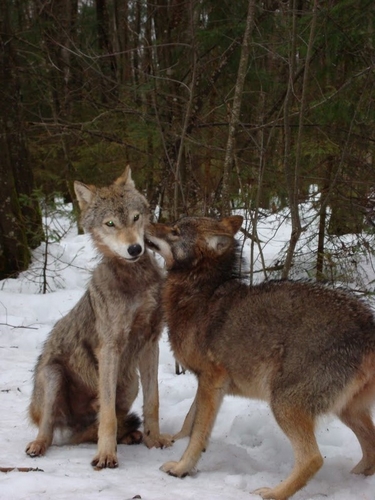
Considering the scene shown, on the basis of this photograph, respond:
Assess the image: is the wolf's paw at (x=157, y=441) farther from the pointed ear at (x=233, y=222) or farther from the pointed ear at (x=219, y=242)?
the pointed ear at (x=233, y=222)

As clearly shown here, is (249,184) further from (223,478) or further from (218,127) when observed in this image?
(223,478)

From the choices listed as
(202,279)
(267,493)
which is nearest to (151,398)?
(202,279)

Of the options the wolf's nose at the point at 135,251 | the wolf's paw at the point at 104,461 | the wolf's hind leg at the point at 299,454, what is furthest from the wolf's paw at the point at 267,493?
the wolf's nose at the point at 135,251

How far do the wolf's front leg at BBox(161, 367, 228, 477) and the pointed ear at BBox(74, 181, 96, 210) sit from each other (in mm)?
2119

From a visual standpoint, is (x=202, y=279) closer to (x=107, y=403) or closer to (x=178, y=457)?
(x=107, y=403)

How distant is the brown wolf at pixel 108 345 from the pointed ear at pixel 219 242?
61 cm

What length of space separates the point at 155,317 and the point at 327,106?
463cm

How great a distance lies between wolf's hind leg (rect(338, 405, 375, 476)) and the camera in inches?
175

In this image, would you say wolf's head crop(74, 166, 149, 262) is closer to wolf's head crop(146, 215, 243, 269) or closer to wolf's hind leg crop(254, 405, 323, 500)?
wolf's head crop(146, 215, 243, 269)

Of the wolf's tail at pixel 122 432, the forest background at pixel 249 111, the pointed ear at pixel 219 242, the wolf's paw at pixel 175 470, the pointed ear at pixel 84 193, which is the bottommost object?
the wolf's tail at pixel 122 432

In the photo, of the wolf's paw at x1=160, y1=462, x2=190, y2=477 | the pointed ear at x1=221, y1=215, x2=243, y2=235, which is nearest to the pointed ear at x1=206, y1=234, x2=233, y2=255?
the pointed ear at x1=221, y1=215, x2=243, y2=235

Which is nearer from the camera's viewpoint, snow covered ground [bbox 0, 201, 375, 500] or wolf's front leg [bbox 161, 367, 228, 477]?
snow covered ground [bbox 0, 201, 375, 500]

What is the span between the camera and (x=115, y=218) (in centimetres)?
526

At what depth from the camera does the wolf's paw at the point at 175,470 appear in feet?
14.6
